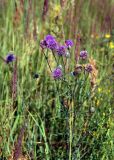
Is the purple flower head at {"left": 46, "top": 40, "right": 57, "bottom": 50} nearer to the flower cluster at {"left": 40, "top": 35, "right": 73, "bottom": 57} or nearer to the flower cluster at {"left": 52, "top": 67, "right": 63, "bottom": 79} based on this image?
the flower cluster at {"left": 40, "top": 35, "right": 73, "bottom": 57}

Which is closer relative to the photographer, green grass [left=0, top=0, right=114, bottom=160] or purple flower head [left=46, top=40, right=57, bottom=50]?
purple flower head [left=46, top=40, right=57, bottom=50]

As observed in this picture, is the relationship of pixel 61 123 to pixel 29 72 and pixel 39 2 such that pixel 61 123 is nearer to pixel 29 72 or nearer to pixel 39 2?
pixel 29 72

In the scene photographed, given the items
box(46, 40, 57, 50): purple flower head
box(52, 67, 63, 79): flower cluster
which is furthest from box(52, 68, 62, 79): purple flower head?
box(46, 40, 57, 50): purple flower head

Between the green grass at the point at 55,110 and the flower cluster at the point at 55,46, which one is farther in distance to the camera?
the green grass at the point at 55,110

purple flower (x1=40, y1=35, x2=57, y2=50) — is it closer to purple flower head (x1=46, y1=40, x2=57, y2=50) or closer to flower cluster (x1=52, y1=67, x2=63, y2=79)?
purple flower head (x1=46, y1=40, x2=57, y2=50)

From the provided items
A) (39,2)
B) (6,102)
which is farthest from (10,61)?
(39,2)

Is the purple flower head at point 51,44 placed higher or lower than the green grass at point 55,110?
higher

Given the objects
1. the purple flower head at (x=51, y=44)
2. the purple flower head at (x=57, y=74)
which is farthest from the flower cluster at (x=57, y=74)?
the purple flower head at (x=51, y=44)

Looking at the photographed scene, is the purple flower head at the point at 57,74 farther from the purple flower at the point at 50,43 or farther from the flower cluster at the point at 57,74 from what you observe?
the purple flower at the point at 50,43

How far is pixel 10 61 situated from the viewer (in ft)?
8.27

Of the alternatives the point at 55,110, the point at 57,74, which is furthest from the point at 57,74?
the point at 55,110

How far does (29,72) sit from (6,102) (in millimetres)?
533

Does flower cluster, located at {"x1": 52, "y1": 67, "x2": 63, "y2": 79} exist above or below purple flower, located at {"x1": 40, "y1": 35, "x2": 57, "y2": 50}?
below

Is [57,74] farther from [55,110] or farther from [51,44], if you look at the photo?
[55,110]
